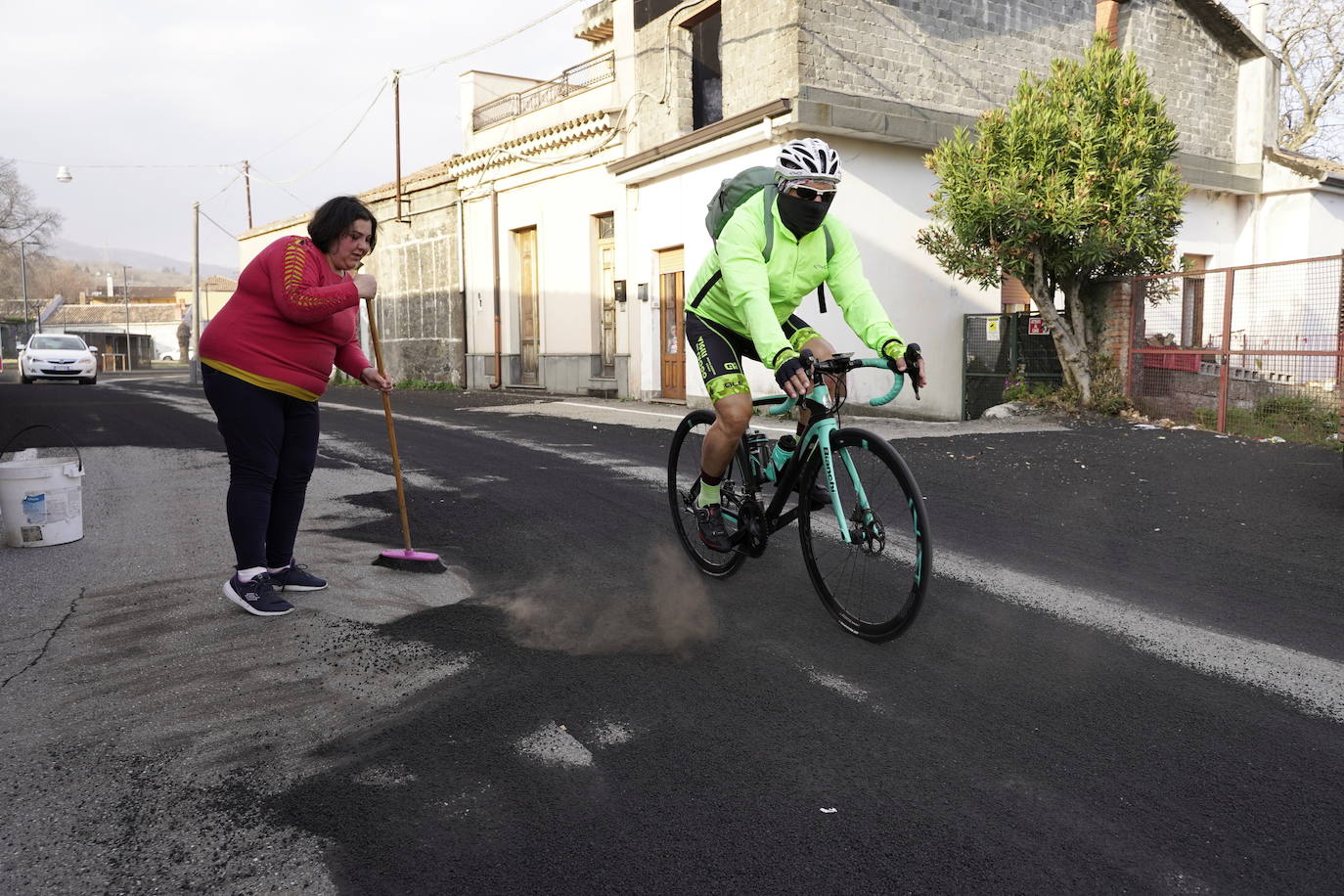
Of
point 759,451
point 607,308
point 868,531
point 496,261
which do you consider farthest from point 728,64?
point 868,531

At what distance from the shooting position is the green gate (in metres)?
13.9

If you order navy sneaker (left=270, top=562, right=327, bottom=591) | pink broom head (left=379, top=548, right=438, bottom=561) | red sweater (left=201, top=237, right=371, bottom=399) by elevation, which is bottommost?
navy sneaker (left=270, top=562, right=327, bottom=591)

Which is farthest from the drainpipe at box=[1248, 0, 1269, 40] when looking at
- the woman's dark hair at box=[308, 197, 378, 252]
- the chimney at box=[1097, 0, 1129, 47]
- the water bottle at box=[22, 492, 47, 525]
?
the water bottle at box=[22, 492, 47, 525]

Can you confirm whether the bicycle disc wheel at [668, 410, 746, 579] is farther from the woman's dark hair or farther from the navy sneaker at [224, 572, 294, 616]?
the navy sneaker at [224, 572, 294, 616]

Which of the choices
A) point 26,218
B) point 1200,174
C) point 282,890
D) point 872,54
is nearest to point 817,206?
point 282,890

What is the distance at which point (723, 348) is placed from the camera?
4.52m

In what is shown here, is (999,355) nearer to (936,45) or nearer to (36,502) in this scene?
(936,45)

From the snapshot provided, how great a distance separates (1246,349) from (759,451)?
31.4ft

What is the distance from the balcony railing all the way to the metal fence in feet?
40.6

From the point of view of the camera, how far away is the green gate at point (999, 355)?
13891 mm

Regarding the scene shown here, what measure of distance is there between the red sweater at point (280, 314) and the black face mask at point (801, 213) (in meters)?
1.89

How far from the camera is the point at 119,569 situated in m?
5.10

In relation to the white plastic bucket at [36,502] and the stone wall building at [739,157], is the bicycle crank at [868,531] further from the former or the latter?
the stone wall building at [739,157]

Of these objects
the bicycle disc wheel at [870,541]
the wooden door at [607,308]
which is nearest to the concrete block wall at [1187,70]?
the wooden door at [607,308]
